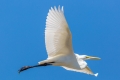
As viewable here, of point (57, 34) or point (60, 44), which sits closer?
point (57, 34)

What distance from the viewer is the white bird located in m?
8.51

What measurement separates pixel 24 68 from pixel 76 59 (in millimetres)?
1211

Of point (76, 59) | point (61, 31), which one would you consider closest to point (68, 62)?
point (76, 59)

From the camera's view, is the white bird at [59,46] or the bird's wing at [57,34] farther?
the white bird at [59,46]

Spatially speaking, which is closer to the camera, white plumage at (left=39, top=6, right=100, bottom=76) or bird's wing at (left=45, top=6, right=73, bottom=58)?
bird's wing at (left=45, top=6, right=73, bottom=58)

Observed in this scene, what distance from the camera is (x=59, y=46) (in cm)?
928

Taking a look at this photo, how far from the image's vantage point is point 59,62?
945 cm

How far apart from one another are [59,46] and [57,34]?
48cm

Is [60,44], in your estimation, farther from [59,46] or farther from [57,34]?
[57,34]

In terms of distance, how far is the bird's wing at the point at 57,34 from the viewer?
836 centimetres

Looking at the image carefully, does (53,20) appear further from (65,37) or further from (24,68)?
(24,68)

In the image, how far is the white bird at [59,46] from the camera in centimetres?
851

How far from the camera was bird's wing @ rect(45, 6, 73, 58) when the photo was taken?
836cm

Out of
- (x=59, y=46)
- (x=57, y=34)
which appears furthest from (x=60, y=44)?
(x=57, y=34)
